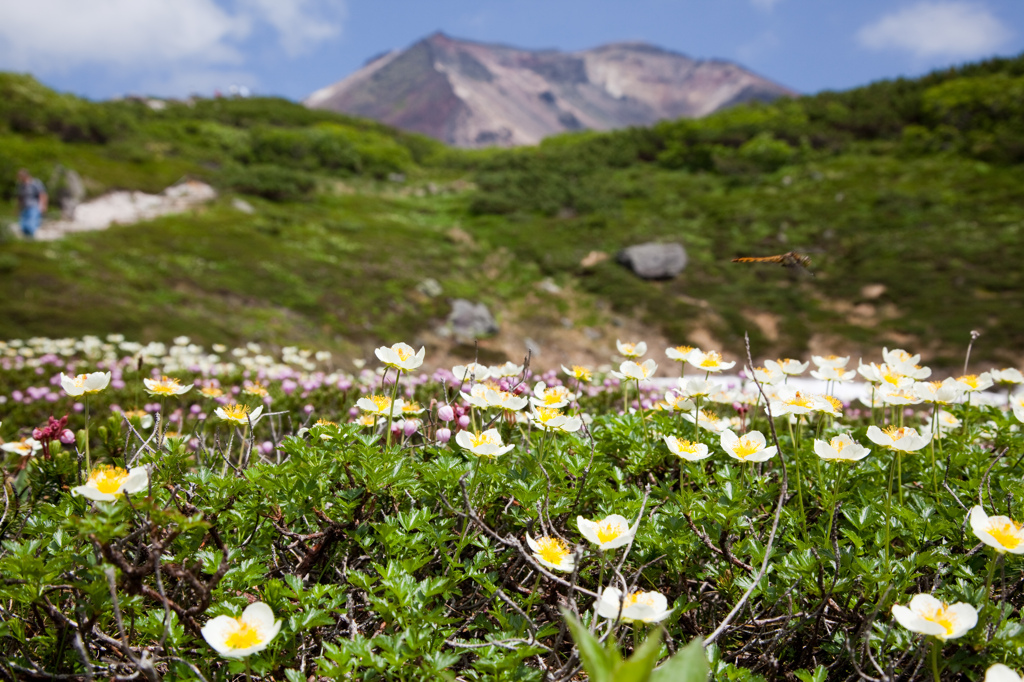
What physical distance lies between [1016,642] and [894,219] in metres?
22.9

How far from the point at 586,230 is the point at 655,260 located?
4.38m

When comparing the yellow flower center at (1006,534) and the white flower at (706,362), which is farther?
the white flower at (706,362)

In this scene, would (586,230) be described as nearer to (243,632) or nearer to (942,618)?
(942,618)

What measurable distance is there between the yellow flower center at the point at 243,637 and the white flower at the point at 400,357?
0.77 metres

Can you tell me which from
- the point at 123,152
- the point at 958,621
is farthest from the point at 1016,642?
the point at 123,152

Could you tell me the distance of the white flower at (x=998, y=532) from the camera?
3.85ft

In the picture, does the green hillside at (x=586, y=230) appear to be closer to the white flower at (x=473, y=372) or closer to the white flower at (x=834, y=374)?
the white flower at (x=473, y=372)

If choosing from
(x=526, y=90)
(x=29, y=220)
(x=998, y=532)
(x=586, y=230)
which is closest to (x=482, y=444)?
(x=998, y=532)

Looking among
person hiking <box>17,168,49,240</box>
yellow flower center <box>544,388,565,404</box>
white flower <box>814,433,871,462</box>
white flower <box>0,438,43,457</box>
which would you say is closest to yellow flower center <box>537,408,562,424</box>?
yellow flower center <box>544,388,565,404</box>

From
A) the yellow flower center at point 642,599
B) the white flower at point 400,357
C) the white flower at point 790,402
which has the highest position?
the white flower at point 400,357

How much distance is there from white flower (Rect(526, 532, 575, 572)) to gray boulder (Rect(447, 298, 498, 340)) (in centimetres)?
1170

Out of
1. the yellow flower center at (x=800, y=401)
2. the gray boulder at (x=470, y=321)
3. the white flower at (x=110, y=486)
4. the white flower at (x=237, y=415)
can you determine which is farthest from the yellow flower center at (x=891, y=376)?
the gray boulder at (x=470, y=321)

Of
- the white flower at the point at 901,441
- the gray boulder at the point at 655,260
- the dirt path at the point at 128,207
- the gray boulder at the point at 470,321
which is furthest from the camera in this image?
the gray boulder at the point at 655,260

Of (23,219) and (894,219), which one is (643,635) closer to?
(23,219)
